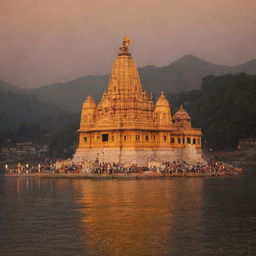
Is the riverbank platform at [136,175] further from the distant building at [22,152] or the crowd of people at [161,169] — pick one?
the distant building at [22,152]

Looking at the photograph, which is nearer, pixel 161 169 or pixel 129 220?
pixel 129 220

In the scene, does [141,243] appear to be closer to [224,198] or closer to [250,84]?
[224,198]

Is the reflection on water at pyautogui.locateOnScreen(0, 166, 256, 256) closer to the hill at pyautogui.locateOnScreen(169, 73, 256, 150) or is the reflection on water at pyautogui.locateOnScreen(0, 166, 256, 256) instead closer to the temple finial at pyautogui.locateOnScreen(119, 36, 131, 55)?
the temple finial at pyautogui.locateOnScreen(119, 36, 131, 55)

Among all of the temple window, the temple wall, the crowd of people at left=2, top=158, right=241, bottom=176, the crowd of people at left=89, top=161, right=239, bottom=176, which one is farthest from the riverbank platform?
the temple window

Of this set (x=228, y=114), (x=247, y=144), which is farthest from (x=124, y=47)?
(x=228, y=114)

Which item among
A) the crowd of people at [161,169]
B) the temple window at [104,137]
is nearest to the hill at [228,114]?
the crowd of people at [161,169]

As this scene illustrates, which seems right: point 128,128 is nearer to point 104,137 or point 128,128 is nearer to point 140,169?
point 104,137

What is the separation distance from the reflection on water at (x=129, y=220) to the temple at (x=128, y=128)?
2208 centimetres

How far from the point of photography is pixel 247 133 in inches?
4862

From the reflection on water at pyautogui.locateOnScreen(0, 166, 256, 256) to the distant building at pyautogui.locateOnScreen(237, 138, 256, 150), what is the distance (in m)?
60.4

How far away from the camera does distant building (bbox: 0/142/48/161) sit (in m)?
173

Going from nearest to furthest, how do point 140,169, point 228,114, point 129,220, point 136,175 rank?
point 129,220 → point 136,175 → point 140,169 → point 228,114

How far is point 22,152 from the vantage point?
187250 millimetres

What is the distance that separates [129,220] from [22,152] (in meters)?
154
